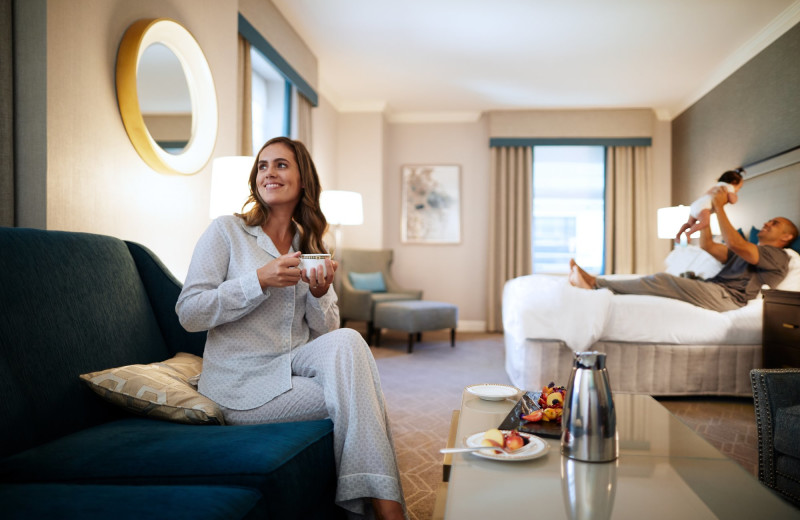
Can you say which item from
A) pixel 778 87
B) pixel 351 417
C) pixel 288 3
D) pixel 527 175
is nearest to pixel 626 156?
pixel 527 175

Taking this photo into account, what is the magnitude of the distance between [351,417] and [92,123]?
58.5 inches

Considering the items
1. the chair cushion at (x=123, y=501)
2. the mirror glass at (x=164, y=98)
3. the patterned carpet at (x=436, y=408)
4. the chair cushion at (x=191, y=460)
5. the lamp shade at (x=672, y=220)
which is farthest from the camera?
the lamp shade at (x=672, y=220)

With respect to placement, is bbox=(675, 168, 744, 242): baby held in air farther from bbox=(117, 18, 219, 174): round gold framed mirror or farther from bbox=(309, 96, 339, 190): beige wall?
bbox=(309, 96, 339, 190): beige wall

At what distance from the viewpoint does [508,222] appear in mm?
6449

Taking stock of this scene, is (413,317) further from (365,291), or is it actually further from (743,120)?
(743,120)

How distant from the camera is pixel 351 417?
1319mm

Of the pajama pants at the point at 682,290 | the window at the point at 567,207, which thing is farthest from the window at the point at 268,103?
the window at the point at 567,207

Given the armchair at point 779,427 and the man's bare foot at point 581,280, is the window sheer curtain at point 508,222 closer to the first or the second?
the man's bare foot at point 581,280

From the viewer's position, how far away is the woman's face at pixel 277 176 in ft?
5.44

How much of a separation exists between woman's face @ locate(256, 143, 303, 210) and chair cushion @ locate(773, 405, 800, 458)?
1.64m

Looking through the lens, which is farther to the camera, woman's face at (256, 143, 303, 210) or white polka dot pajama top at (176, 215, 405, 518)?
woman's face at (256, 143, 303, 210)

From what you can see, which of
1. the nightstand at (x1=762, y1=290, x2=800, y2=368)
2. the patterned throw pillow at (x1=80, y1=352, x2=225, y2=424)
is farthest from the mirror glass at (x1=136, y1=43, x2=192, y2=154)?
the nightstand at (x1=762, y1=290, x2=800, y2=368)

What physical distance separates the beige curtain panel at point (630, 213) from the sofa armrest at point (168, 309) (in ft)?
18.3

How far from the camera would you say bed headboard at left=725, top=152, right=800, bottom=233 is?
3.58 m
